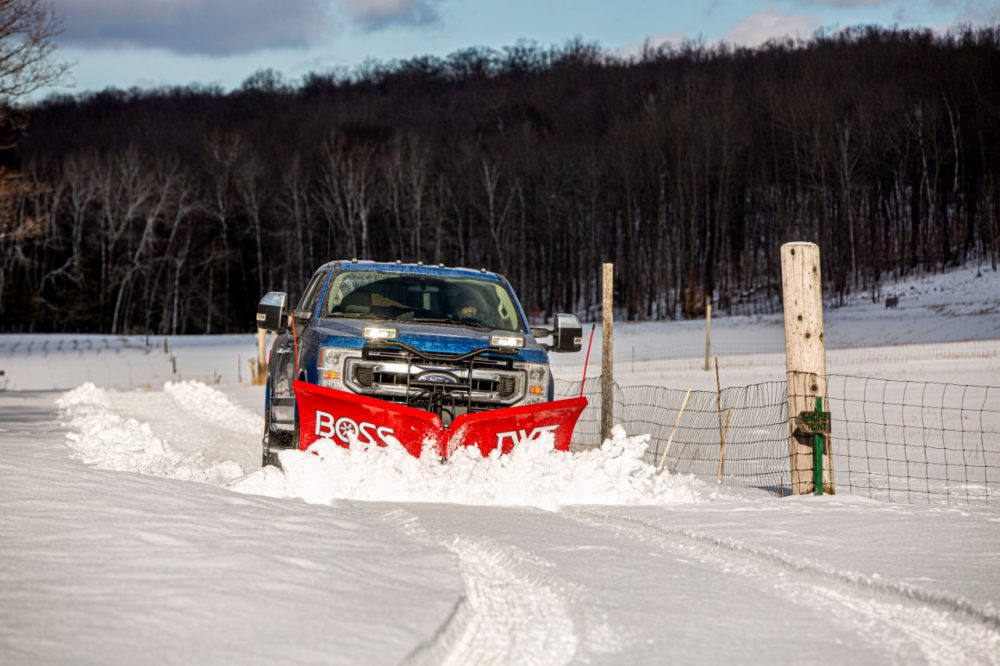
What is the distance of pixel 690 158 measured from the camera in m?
74.9

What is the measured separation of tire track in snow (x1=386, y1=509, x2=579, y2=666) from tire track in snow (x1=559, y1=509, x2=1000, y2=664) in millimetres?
1098

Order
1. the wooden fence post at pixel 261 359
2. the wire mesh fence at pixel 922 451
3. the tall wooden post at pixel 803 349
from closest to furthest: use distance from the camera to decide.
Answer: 1. the tall wooden post at pixel 803 349
2. the wire mesh fence at pixel 922 451
3. the wooden fence post at pixel 261 359

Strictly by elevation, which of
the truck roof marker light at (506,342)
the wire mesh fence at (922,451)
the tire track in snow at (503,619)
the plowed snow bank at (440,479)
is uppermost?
the truck roof marker light at (506,342)

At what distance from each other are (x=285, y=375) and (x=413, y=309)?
1252 millimetres

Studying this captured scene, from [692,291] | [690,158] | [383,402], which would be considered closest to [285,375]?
[383,402]

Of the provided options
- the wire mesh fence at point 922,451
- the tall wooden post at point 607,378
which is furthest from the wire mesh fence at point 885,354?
the tall wooden post at point 607,378

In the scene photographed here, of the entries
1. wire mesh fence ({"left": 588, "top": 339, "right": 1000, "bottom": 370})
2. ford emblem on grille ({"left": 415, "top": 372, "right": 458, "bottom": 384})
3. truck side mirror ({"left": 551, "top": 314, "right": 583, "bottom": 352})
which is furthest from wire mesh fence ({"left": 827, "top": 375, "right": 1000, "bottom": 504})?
wire mesh fence ({"left": 588, "top": 339, "right": 1000, "bottom": 370})

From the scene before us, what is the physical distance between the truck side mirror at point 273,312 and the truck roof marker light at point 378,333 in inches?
47.0

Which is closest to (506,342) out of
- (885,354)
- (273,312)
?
(273,312)

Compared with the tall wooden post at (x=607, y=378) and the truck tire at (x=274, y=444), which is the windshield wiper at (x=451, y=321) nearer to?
the truck tire at (x=274, y=444)

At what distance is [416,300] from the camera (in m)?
10.1

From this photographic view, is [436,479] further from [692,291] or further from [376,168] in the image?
[376,168]

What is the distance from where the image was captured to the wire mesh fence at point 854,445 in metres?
10.8

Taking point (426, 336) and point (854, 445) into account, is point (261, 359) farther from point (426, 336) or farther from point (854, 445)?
point (426, 336)
